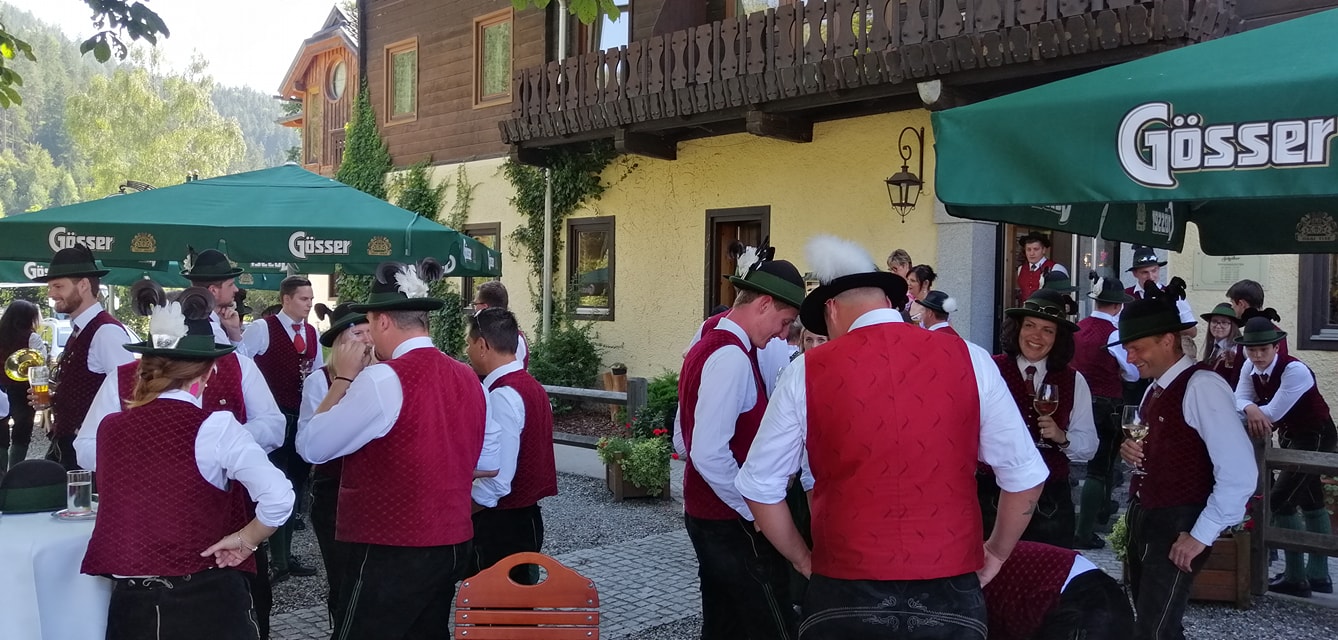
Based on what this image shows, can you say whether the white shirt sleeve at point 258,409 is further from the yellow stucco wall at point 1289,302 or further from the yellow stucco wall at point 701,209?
the yellow stucco wall at point 701,209

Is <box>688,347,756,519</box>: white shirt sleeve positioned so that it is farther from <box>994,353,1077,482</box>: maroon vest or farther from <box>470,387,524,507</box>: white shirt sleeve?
<box>994,353,1077,482</box>: maroon vest

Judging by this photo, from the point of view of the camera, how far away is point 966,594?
2.48 meters

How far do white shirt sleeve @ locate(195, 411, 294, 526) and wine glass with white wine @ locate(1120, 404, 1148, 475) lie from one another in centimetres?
300

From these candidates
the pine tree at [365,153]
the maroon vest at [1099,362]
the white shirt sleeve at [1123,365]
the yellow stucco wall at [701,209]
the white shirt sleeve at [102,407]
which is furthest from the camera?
the pine tree at [365,153]

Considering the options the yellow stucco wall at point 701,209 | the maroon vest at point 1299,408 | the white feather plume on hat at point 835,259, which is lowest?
the maroon vest at point 1299,408

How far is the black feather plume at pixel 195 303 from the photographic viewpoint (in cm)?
370

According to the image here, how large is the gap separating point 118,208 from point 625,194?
8.14m

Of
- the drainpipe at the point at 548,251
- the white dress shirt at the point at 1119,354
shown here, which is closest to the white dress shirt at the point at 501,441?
the white dress shirt at the point at 1119,354

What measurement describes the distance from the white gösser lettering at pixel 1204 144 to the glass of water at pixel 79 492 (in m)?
3.65

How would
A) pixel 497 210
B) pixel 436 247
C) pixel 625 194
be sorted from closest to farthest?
pixel 436 247, pixel 625 194, pixel 497 210

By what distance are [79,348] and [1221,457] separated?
5127mm

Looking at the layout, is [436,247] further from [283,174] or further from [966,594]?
[966,594]

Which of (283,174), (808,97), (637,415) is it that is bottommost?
(637,415)

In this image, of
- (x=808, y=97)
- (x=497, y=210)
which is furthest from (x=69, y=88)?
(x=808, y=97)
